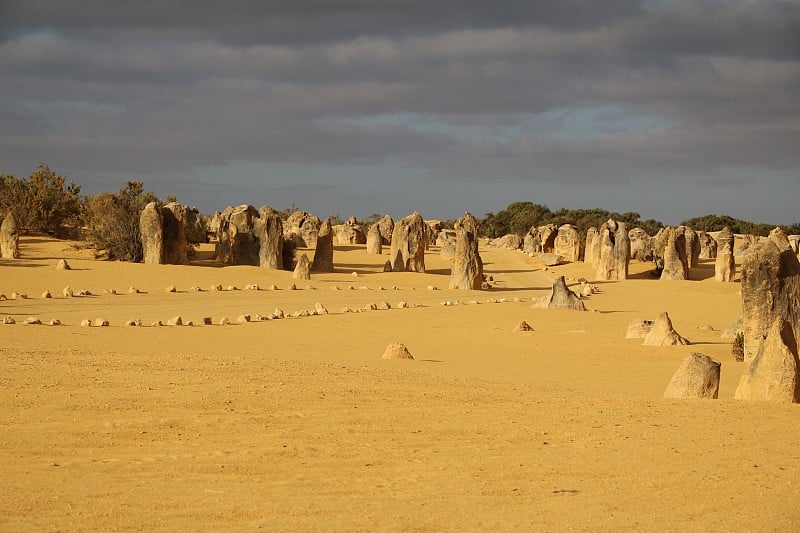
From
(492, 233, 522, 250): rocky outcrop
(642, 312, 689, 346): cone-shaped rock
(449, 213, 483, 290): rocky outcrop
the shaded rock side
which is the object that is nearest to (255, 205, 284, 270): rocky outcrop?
the shaded rock side

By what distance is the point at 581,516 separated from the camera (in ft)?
19.0

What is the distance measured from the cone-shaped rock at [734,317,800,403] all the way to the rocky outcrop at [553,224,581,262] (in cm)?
4176

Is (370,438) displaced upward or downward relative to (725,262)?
downward

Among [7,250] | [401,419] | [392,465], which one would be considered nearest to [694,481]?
[392,465]

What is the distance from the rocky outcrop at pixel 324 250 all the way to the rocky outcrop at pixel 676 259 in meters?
15.6

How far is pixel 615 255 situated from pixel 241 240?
1684 centimetres

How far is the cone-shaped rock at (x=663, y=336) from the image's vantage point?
16344 mm

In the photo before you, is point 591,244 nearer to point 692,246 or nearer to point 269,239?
point 692,246

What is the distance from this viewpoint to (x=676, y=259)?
4119 cm

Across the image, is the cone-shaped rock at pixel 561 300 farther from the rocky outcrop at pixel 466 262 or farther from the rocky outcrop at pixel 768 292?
the rocky outcrop at pixel 768 292

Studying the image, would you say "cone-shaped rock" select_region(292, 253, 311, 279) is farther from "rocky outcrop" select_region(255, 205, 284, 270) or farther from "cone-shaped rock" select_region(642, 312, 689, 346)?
"cone-shaped rock" select_region(642, 312, 689, 346)

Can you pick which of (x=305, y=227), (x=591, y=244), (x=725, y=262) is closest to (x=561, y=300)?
(x=725, y=262)

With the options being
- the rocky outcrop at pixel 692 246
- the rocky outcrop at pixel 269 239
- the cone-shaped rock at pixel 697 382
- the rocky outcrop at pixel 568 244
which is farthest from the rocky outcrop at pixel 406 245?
the cone-shaped rock at pixel 697 382

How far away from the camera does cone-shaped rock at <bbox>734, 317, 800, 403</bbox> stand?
395 inches
